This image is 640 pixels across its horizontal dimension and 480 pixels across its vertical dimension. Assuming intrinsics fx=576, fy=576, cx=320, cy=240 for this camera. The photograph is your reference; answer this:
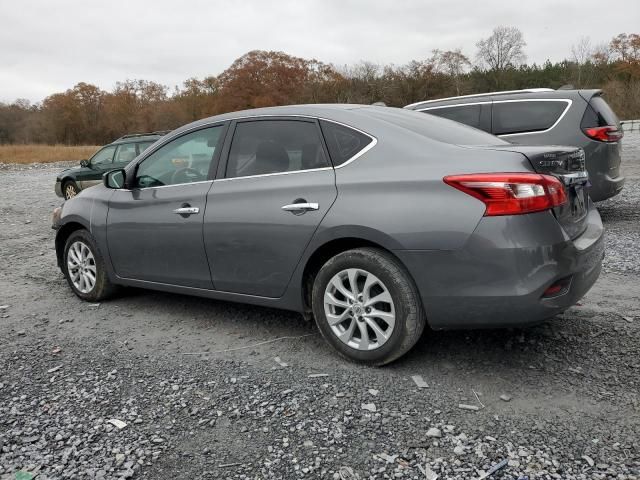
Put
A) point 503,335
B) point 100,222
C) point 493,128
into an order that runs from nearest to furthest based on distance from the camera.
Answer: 1. point 503,335
2. point 100,222
3. point 493,128

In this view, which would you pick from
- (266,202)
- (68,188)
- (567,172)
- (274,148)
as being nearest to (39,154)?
(68,188)

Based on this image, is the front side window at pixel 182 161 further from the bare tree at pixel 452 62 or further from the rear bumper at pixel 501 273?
the bare tree at pixel 452 62

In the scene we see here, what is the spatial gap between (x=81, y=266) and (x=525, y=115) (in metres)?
5.95

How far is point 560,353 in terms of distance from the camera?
3.68 metres

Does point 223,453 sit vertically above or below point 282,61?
below

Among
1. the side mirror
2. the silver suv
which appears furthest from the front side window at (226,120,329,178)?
the silver suv

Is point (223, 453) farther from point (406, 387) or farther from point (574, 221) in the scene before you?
point (574, 221)

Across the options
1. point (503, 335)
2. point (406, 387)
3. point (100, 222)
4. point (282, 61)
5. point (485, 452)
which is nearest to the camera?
point (485, 452)

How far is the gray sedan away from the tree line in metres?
40.9

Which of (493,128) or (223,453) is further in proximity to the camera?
(493,128)

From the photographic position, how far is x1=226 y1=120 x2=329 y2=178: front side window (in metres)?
3.88

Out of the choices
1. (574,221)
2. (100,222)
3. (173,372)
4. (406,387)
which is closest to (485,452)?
(406,387)

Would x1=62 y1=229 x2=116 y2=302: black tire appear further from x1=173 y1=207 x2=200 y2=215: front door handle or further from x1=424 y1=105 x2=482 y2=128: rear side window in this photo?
x1=424 y1=105 x2=482 y2=128: rear side window

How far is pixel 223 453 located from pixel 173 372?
42.4 inches
